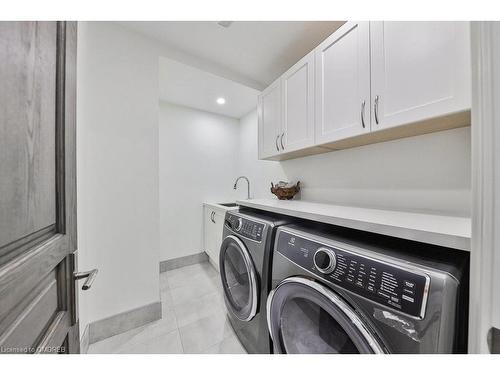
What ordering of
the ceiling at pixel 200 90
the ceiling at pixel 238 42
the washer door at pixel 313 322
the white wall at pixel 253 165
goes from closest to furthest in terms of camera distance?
the washer door at pixel 313 322 → the ceiling at pixel 238 42 → the ceiling at pixel 200 90 → the white wall at pixel 253 165

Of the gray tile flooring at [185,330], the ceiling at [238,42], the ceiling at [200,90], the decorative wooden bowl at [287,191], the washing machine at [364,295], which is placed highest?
the ceiling at [238,42]

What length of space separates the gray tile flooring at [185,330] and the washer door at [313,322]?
2.08 feet

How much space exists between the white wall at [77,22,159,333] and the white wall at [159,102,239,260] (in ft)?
2.98

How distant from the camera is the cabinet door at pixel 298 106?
1.40m

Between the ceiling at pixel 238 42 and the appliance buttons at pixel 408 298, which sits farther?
the ceiling at pixel 238 42

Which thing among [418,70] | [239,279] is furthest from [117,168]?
[418,70]

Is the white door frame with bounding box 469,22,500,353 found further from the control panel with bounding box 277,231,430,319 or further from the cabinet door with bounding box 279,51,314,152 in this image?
the cabinet door with bounding box 279,51,314,152

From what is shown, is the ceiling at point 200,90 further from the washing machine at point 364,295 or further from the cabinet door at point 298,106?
the washing machine at point 364,295

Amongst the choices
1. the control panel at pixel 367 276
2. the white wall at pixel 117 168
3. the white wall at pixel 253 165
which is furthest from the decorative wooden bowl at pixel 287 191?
the white wall at pixel 117 168

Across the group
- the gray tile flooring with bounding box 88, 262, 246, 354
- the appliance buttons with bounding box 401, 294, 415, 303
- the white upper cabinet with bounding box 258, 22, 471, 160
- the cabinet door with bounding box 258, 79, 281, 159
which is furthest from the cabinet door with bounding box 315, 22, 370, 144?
the gray tile flooring with bounding box 88, 262, 246, 354

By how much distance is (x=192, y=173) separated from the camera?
2.70m

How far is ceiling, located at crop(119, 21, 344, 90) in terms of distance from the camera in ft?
4.73

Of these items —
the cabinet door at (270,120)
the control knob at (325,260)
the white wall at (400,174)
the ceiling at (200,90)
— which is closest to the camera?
the control knob at (325,260)
